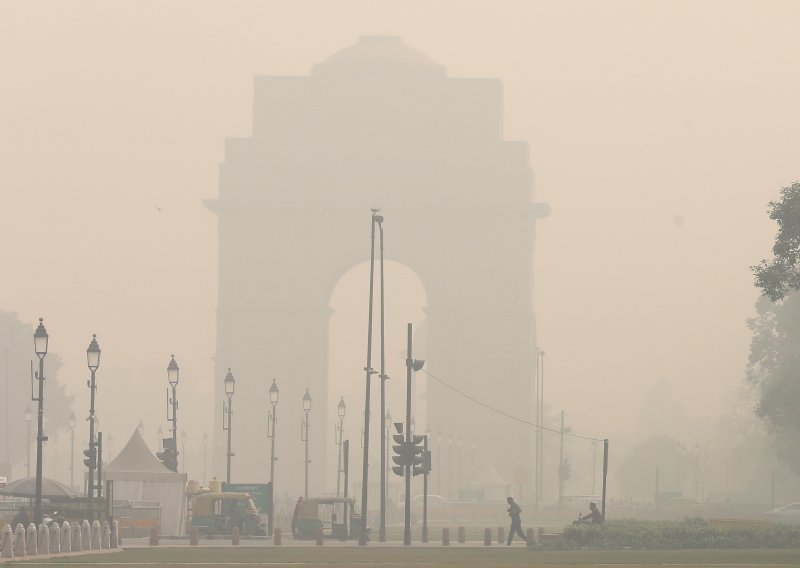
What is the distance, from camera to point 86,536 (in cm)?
3853

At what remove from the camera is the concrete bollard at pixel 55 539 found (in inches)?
1433

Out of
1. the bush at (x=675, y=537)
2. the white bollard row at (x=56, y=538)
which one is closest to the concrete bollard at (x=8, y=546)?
the white bollard row at (x=56, y=538)

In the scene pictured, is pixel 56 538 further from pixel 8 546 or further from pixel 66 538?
pixel 8 546

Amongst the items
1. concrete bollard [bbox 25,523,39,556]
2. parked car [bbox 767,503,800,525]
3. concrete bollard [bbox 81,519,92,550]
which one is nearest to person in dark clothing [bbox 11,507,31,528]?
concrete bollard [bbox 81,519,92,550]

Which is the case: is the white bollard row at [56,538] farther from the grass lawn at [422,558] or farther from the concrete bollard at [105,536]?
the grass lawn at [422,558]

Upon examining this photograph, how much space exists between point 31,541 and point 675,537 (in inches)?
475

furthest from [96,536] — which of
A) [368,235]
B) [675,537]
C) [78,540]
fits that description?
[368,235]

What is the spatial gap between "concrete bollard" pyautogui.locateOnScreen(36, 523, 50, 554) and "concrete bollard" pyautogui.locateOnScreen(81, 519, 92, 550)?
96.7 inches

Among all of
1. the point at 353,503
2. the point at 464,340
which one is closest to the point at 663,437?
the point at 464,340

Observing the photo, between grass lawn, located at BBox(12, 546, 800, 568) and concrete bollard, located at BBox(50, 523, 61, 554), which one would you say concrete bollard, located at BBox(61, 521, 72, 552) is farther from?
grass lawn, located at BBox(12, 546, 800, 568)

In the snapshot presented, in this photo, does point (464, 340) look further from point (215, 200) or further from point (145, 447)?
point (145, 447)

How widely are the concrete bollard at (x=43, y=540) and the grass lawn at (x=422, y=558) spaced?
2.31 ft

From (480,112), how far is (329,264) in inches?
388

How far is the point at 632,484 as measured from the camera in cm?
15188
